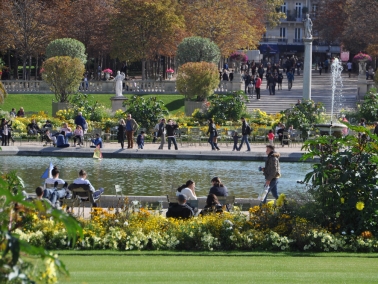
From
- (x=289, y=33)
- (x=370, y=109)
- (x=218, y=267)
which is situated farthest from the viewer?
(x=289, y=33)

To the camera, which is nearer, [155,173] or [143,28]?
[155,173]

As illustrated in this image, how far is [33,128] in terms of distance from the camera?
122ft

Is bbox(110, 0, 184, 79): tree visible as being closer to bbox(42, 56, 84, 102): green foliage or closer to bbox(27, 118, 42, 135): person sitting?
bbox(42, 56, 84, 102): green foliage

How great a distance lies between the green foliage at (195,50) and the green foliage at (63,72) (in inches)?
416

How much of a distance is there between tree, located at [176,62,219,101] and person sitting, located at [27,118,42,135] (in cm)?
1189

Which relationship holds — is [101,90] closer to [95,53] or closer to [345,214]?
[95,53]

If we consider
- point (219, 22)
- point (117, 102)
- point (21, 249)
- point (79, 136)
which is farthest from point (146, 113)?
point (21, 249)

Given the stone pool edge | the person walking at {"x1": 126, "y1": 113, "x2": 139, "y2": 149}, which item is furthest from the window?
the stone pool edge

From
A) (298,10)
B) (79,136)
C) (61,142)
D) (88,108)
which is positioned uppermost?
(298,10)

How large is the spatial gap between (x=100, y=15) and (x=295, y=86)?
14701mm

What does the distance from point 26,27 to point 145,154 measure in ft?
104

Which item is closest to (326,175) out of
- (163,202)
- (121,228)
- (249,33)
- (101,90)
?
(121,228)

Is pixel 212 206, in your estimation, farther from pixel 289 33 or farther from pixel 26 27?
pixel 289 33

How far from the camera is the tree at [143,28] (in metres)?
61.0
